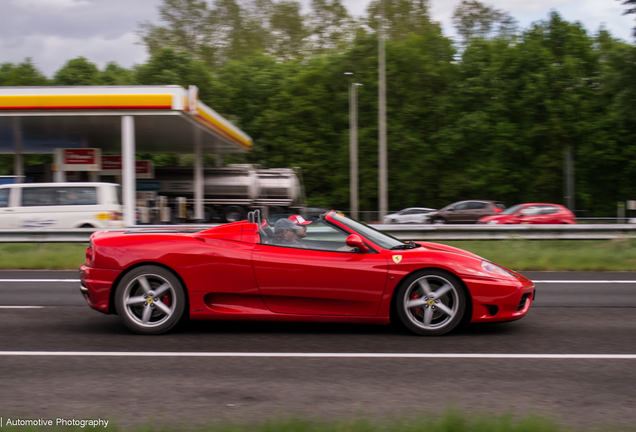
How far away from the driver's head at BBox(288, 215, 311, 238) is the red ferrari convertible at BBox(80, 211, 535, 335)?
1.5 inches

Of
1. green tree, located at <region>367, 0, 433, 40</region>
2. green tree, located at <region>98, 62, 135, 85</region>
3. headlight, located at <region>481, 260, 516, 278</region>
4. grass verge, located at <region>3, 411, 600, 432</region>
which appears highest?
green tree, located at <region>367, 0, 433, 40</region>

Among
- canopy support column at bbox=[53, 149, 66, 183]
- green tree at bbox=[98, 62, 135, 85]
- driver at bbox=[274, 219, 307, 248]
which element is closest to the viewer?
driver at bbox=[274, 219, 307, 248]

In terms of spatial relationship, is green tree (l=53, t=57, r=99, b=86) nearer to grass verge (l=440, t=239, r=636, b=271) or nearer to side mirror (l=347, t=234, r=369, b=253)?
grass verge (l=440, t=239, r=636, b=271)

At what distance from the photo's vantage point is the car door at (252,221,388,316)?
5676 millimetres

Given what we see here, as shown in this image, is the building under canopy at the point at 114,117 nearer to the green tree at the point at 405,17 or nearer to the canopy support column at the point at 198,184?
the canopy support column at the point at 198,184

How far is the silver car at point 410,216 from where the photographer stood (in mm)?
32428

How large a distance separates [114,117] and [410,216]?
17774 mm

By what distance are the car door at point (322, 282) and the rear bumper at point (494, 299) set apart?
0.84 meters

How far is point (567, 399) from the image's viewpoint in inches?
156

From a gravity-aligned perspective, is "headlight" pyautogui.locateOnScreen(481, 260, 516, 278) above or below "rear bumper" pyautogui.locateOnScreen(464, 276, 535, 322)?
above

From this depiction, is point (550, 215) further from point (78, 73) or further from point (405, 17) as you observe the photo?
point (78, 73)

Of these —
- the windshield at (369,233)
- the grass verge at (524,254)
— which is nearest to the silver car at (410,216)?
the grass verge at (524,254)

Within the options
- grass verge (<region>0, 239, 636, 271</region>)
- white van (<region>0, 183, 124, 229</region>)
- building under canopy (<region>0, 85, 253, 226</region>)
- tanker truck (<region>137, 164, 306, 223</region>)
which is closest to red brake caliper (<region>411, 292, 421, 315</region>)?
grass verge (<region>0, 239, 636, 271</region>)

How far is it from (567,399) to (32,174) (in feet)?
102
